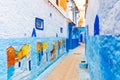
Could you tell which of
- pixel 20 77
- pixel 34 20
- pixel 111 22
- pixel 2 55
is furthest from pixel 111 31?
pixel 34 20

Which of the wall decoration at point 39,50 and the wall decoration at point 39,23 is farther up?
the wall decoration at point 39,23

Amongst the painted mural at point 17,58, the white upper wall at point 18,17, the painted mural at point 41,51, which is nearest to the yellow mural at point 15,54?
the painted mural at point 17,58

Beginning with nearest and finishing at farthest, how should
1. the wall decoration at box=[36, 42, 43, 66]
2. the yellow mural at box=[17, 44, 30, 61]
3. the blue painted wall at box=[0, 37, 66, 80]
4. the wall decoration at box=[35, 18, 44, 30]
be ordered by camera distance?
the blue painted wall at box=[0, 37, 66, 80] → the yellow mural at box=[17, 44, 30, 61] → the wall decoration at box=[35, 18, 44, 30] → the wall decoration at box=[36, 42, 43, 66]

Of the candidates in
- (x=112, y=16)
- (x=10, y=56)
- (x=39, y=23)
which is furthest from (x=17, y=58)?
(x=112, y=16)

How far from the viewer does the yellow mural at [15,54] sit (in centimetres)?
379

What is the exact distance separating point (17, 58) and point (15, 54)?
5.5 inches

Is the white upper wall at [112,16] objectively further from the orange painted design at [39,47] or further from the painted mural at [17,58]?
the orange painted design at [39,47]

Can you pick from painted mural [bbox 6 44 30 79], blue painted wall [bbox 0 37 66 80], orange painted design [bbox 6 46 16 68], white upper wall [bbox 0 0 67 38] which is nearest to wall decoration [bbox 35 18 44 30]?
white upper wall [bbox 0 0 67 38]

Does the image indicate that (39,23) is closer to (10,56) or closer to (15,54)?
(15,54)

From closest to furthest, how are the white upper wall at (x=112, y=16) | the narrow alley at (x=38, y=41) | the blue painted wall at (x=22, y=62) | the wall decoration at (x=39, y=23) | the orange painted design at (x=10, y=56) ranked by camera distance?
the white upper wall at (x=112, y=16), the narrow alley at (x=38, y=41), the blue painted wall at (x=22, y=62), the orange painted design at (x=10, y=56), the wall decoration at (x=39, y=23)

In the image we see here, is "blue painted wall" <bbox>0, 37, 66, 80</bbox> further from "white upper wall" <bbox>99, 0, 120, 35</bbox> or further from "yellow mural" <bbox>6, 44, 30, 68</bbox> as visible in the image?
"white upper wall" <bbox>99, 0, 120, 35</bbox>

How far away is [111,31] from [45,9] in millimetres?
5021

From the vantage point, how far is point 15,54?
4.08 meters

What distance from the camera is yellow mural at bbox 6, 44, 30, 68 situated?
3.79 meters
